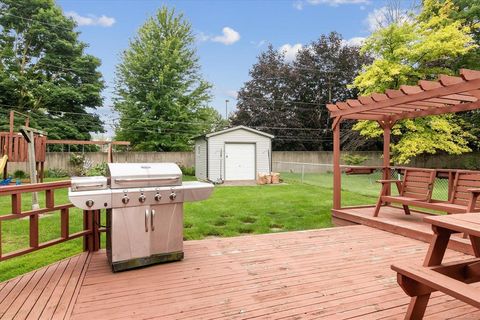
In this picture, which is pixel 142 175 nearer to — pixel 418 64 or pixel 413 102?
pixel 413 102

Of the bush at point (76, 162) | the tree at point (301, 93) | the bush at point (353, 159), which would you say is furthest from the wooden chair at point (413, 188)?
the tree at point (301, 93)

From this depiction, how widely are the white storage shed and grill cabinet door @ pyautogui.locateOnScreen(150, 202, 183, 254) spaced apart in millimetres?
10128

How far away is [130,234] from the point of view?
2.95m

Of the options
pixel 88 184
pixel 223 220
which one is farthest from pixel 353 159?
pixel 88 184

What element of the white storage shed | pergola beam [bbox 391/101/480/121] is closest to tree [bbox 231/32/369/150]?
the white storage shed

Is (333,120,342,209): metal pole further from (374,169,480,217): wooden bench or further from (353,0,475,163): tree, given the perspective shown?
(353,0,475,163): tree

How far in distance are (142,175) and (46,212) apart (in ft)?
3.18

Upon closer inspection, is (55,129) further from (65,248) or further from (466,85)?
(466,85)

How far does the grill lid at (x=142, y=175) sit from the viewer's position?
2.98 meters

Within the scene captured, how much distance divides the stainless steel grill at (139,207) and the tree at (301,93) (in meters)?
18.8

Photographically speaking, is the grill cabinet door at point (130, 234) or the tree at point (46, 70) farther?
the tree at point (46, 70)

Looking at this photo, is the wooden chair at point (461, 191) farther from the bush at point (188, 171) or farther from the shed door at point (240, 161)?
the bush at point (188, 171)

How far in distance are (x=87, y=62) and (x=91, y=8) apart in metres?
3.68

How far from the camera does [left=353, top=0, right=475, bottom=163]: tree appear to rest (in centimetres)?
1178
